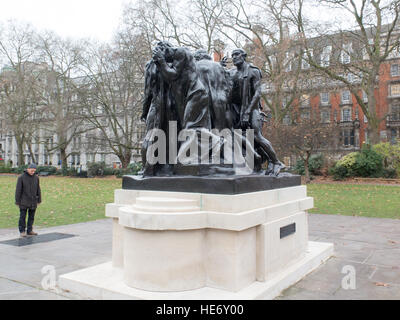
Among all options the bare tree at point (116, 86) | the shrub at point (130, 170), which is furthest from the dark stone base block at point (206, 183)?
the shrub at point (130, 170)

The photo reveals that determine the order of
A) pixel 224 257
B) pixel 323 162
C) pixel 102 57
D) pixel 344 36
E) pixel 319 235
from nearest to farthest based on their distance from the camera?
pixel 224 257, pixel 319 235, pixel 344 36, pixel 323 162, pixel 102 57

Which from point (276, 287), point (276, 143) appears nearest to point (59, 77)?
point (276, 143)

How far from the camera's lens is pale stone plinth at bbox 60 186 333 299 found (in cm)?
400

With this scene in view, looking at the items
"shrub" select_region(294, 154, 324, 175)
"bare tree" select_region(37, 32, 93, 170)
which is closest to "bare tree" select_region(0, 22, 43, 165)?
"bare tree" select_region(37, 32, 93, 170)

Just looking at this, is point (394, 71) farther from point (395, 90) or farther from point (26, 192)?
point (26, 192)

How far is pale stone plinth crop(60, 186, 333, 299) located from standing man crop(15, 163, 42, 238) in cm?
434

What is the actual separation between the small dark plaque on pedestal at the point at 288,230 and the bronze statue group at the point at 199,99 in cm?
87

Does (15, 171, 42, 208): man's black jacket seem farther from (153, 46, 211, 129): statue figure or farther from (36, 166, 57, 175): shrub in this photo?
(36, 166, 57, 175): shrub

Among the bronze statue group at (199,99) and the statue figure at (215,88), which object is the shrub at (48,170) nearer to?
the bronze statue group at (199,99)

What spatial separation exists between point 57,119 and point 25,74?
7062 mm

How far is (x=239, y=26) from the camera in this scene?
28328 mm

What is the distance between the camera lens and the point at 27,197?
8.52 metres

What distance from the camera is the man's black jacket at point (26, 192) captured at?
849cm
